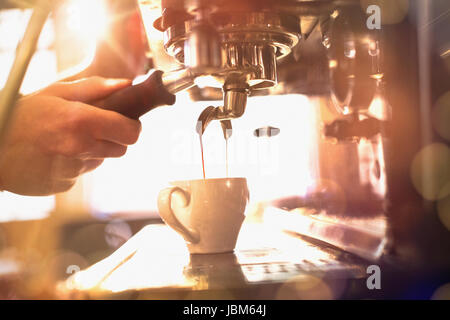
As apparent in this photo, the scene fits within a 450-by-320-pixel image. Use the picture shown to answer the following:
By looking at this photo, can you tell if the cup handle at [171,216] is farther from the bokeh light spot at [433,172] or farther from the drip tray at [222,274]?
the bokeh light spot at [433,172]

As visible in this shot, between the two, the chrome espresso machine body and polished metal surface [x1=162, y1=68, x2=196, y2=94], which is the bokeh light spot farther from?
polished metal surface [x1=162, y1=68, x2=196, y2=94]

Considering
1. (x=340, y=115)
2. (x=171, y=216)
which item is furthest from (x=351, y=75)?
(x=171, y=216)

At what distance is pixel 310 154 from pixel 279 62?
0.22 metres

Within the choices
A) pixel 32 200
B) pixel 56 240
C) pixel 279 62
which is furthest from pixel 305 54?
pixel 32 200

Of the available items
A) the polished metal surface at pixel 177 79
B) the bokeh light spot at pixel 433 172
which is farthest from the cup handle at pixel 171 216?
the bokeh light spot at pixel 433 172

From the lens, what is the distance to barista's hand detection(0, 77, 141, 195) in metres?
0.45

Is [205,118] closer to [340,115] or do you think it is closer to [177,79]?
[177,79]

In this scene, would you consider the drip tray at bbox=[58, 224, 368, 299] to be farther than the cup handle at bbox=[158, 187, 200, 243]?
No

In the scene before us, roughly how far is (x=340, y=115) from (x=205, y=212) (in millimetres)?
209

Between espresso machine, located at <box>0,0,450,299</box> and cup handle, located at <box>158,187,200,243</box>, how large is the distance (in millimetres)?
21

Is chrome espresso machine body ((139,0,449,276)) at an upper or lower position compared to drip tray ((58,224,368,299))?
upper

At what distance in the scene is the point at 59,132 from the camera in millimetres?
466

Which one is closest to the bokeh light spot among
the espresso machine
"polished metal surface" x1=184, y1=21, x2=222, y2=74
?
the espresso machine

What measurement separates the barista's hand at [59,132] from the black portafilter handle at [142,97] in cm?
1
